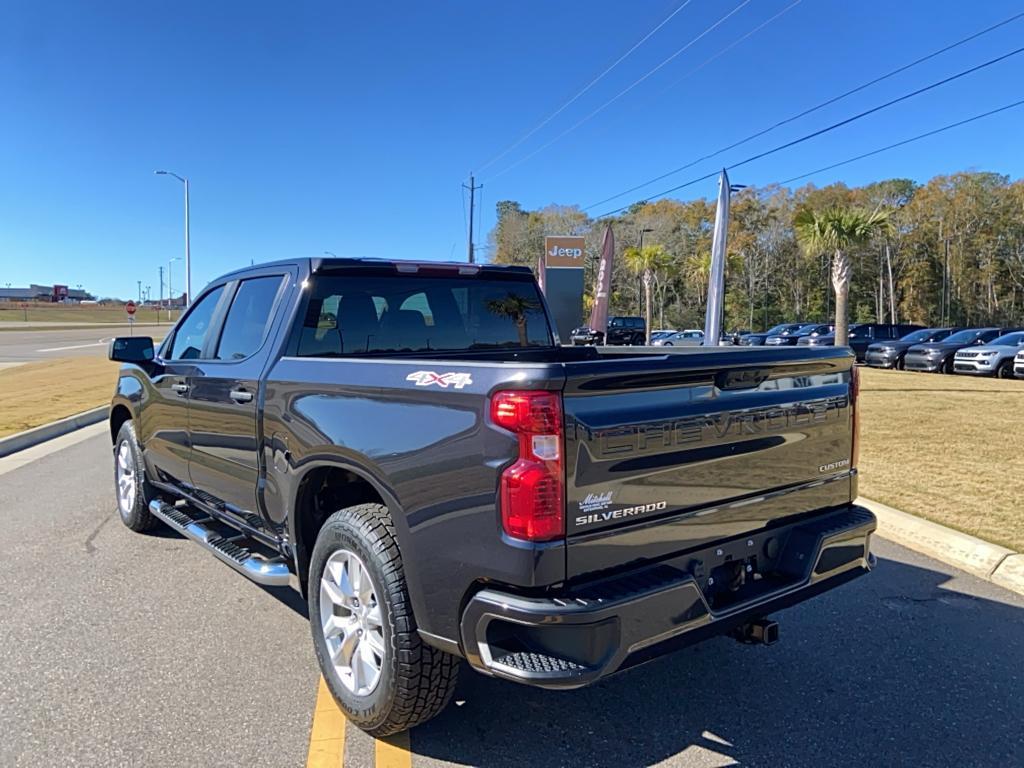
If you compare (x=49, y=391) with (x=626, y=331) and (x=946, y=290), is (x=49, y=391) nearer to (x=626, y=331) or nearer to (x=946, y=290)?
(x=626, y=331)

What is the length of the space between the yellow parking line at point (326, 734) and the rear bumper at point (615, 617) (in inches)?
31.9

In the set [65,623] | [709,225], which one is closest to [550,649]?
[65,623]

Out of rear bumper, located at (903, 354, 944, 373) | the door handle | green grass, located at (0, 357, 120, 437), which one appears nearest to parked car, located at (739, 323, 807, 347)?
rear bumper, located at (903, 354, 944, 373)

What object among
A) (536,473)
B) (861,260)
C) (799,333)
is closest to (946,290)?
(861,260)

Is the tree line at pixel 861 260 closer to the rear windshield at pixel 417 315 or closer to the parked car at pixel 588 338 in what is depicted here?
the parked car at pixel 588 338

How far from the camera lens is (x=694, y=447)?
2.67 meters

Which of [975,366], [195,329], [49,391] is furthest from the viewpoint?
[975,366]

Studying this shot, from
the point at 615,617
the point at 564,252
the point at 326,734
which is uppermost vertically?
the point at 564,252

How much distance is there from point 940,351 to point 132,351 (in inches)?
978

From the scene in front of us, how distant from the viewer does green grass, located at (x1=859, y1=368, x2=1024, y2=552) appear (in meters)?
5.82

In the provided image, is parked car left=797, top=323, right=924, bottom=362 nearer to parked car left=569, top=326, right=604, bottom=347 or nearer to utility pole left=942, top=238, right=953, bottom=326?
parked car left=569, top=326, right=604, bottom=347

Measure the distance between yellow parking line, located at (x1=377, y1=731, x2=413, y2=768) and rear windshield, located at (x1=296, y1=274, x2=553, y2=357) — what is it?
185cm

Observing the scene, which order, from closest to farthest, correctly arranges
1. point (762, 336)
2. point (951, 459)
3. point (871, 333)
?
point (951, 459), point (871, 333), point (762, 336)

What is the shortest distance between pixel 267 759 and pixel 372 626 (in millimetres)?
615
